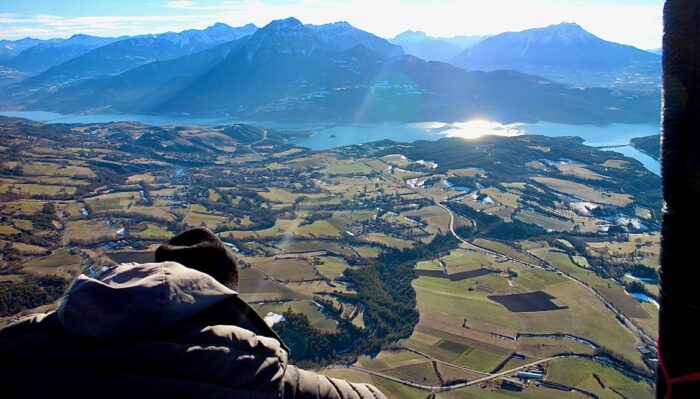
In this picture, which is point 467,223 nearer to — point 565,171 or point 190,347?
point 565,171

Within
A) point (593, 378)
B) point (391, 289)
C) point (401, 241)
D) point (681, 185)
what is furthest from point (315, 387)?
point (401, 241)

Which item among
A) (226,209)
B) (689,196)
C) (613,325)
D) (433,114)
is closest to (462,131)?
(433,114)

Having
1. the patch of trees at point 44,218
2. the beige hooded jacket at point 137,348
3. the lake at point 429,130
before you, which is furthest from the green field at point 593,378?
the lake at point 429,130

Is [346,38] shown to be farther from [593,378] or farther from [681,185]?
[681,185]

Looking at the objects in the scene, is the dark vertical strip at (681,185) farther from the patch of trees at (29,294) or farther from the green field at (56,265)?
the green field at (56,265)

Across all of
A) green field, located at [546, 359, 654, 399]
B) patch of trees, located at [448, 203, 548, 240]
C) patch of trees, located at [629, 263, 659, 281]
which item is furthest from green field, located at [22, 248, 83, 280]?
patch of trees, located at [629, 263, 659, 281]

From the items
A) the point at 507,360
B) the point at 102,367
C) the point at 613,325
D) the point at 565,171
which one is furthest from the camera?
the point at 565,171
